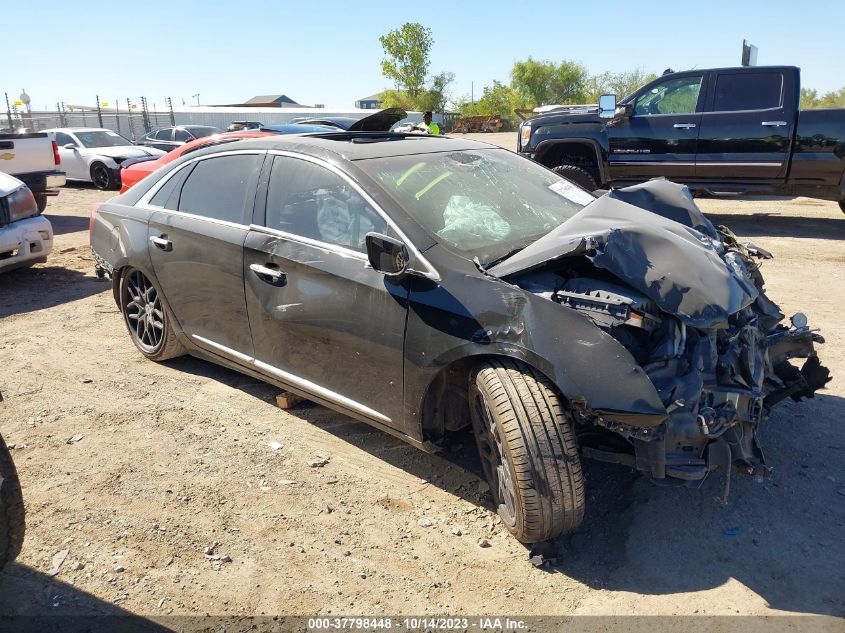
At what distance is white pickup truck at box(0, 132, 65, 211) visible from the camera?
9883 millimetres

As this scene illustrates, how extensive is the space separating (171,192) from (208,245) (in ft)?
2.50

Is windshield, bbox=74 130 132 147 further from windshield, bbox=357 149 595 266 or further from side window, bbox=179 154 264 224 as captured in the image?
windshield, bbox=357 149 595 266

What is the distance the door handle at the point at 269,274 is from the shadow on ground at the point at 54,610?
5.60 feet

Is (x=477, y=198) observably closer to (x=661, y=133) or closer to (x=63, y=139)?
(x=661, y=133)

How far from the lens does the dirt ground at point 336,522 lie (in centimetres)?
272

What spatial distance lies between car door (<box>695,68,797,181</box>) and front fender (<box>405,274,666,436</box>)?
24.7 feet

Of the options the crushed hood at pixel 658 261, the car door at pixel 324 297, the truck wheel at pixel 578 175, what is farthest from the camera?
the truck wheel at pixel 578 175

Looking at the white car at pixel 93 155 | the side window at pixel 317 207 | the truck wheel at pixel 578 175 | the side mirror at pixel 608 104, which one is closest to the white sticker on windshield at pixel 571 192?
the side window at pixel 317 207

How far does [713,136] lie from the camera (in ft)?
30.2

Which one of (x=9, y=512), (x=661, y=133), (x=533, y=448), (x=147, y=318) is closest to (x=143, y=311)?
(x=147, y=318)

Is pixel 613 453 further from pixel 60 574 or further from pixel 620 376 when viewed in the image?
pixel 60 574

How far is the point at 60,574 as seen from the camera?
2873mm

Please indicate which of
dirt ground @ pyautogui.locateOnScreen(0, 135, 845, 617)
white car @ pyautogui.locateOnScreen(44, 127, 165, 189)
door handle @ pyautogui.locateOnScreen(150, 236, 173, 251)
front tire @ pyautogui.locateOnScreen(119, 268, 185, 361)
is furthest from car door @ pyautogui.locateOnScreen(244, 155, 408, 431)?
white car @ pyautogui.locateOnScreen(44, 127, 165, 189)

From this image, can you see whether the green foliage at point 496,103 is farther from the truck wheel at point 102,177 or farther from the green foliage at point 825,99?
the truck wheel at point 102,177
